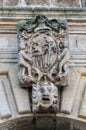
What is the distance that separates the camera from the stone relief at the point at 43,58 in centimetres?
419

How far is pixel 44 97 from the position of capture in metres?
4.16

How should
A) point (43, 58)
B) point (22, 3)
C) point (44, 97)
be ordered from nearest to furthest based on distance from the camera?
point (44, 97)
point (43, 58)
point (22, 3)

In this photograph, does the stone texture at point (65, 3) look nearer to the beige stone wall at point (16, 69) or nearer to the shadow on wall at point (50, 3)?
the shadow on wall at point (50, 3)

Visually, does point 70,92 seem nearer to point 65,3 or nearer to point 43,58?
point 43,58

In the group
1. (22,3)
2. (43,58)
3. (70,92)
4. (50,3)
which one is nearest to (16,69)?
(43,58)

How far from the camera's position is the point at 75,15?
4.64 meters

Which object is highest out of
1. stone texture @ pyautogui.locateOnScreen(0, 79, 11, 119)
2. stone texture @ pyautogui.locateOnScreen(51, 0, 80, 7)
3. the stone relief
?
stone texture @ pyautogui.locateOnScreen(51, 0, 80, 7)

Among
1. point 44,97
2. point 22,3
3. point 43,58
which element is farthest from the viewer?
point 22,3

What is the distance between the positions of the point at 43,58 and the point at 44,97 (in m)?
0.36

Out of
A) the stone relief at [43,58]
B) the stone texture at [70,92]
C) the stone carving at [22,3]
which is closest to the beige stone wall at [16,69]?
the stone texture at [70,92]

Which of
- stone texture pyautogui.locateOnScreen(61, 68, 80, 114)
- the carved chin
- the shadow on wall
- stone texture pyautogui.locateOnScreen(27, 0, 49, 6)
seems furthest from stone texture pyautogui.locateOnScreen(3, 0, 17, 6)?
the carved chin

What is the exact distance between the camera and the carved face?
13.6 ft

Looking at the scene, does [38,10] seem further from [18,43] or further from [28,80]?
[28,80]

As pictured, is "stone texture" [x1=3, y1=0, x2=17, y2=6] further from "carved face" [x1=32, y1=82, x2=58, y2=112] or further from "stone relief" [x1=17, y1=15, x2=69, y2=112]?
→ "carved face" [x1=32, y1=82, x2=58, y2=112]
